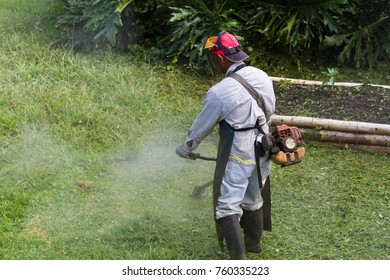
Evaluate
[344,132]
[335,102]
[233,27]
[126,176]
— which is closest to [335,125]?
[344,132]

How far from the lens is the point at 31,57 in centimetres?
991

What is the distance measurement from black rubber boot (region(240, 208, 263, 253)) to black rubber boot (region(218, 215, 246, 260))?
0.24 m

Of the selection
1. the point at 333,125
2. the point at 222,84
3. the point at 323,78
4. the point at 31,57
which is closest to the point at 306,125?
the point at 333,125

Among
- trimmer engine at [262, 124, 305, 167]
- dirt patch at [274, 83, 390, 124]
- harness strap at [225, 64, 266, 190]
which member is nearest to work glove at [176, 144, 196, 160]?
harness strap at [225, 64, 266, 190]

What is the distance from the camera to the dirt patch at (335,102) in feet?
29.2

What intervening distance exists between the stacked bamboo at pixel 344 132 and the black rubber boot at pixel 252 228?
211cm

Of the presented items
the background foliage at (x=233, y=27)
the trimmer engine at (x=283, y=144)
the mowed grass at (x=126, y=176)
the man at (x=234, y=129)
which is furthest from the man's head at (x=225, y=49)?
the background foliage at (x=233, y=27)

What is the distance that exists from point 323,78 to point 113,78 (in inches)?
103

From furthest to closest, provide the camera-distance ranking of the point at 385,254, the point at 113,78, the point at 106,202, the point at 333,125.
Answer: the point at 113,78
the point at 333,125
the point at 106,202
the point at 385,254

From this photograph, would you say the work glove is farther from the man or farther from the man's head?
the man's head

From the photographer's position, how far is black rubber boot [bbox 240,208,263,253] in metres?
6.67

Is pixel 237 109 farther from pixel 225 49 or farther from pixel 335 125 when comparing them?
pixel 335 125

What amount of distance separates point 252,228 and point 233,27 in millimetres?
3793
